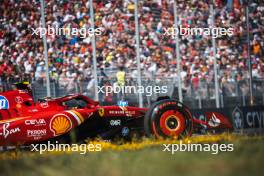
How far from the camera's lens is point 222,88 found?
56.1 feet

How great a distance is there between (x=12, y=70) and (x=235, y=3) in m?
8.80

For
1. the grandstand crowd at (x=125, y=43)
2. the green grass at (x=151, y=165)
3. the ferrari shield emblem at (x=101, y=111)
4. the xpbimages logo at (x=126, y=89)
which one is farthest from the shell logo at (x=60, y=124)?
the green grass at (x=151, y=165)

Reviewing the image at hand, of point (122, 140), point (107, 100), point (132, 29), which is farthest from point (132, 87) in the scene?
point (122, 140)

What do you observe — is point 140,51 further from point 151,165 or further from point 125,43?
point 151,165

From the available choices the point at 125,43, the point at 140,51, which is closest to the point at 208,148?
the point at 140,51

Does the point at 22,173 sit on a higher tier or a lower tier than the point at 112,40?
lower

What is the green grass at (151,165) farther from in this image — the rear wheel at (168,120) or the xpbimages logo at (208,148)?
the rear wheel at (168,120)

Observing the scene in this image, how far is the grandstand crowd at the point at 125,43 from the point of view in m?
13.7

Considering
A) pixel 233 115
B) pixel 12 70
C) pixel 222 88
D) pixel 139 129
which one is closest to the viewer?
pixel 139 129

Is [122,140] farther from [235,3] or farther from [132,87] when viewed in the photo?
[235,3]

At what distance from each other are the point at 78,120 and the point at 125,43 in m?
5.60

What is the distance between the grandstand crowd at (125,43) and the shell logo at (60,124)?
3.53 m

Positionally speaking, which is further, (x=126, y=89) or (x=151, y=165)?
(x=126, y=89)

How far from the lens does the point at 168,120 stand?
10195 millimetres
